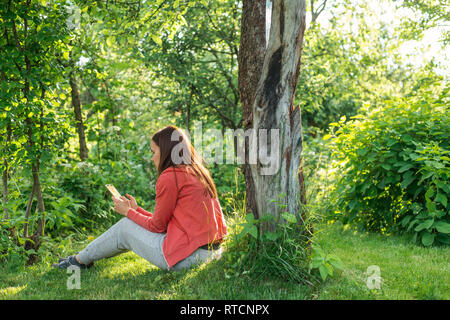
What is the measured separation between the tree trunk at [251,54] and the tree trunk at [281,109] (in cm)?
14

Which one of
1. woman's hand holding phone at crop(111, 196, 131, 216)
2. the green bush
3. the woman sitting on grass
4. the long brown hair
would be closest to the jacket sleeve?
the woman sitting on grass

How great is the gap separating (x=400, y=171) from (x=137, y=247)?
9.52ft

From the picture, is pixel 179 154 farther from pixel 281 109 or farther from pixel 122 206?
pixel 281 109

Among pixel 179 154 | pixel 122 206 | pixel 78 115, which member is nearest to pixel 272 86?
pixel 179 154

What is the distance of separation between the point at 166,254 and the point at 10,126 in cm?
214

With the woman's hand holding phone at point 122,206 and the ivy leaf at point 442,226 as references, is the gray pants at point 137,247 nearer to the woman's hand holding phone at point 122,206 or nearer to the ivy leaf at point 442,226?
the woman's hand holding phone at point 122,206

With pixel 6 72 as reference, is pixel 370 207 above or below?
below

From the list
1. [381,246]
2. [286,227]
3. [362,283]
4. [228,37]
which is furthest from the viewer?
[228,37]

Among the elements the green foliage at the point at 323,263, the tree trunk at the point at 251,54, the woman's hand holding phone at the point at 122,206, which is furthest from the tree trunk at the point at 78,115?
the green foliage at the point at 323,263

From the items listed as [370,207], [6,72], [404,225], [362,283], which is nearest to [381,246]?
[404,225]

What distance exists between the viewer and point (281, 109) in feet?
10.3

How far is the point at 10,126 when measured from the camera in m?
3.95
